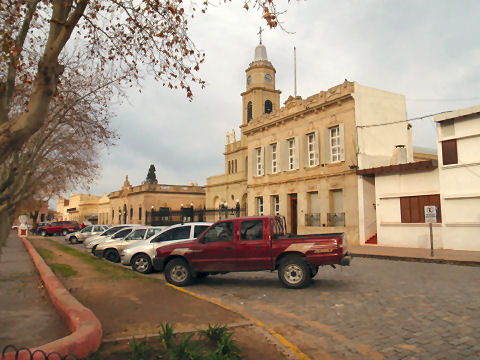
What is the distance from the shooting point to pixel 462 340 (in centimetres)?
539

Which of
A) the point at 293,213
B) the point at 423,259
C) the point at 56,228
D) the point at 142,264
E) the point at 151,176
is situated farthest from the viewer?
the point at 151,176

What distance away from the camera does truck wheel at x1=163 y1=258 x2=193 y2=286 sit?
33.7 feet

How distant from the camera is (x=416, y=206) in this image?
20.4 metres

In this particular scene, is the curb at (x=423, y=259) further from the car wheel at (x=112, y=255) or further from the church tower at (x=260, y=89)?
the church tower at (x=260, y=89)

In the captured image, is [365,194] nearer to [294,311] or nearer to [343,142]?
[343,142]

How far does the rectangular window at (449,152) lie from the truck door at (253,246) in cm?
1327

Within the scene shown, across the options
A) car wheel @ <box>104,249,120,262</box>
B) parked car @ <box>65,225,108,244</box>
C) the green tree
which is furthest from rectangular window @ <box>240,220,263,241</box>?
the green tree

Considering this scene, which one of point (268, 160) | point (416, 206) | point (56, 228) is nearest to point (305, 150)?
point (268, 160)

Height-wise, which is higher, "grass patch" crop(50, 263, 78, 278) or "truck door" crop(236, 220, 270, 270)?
"truck door" crop(236, 220, 270, 270)

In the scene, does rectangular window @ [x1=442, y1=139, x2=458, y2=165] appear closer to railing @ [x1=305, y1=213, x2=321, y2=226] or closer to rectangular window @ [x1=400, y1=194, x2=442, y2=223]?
rectangular window @ [x1=400, y1=194, x2=442, y2=223]

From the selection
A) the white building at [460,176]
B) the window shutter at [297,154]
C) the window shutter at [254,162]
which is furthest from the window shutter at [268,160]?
the white building at [460,176]

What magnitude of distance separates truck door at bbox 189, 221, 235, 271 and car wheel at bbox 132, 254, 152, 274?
11.5ft

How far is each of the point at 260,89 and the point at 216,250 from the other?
1533 inches

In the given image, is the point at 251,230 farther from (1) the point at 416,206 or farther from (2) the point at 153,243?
(1) the point at 416,206
